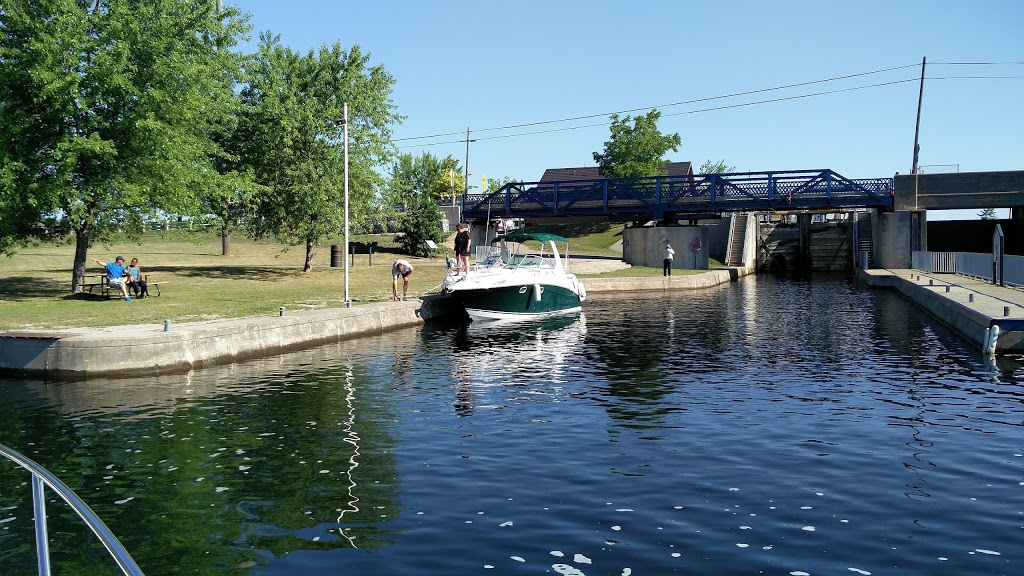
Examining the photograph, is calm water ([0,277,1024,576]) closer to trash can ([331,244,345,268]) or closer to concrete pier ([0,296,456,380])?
concrete pier ([0,296,456,380])

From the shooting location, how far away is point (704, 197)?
182ft

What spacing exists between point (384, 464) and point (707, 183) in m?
48.1

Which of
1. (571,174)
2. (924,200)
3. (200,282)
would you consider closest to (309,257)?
(200,282)

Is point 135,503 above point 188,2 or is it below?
below

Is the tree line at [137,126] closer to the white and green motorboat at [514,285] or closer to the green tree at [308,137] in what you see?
the green tree at [308,137]

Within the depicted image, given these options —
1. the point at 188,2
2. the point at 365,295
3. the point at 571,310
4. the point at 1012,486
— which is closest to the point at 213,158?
the point at 188,2

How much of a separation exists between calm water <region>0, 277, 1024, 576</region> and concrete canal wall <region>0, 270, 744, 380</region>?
64cm

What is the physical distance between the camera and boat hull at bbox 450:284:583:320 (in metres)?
28.7

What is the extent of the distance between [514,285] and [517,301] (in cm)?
67

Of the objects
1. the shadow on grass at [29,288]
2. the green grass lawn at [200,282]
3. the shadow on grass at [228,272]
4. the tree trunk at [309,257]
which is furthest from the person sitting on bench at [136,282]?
the tree trunk at [309,257]

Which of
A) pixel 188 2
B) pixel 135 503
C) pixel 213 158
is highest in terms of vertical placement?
pixel 188 2

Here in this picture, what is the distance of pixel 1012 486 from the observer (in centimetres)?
984

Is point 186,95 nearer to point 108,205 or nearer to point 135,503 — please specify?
point 108,205

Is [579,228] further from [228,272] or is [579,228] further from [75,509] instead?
[75,509]
